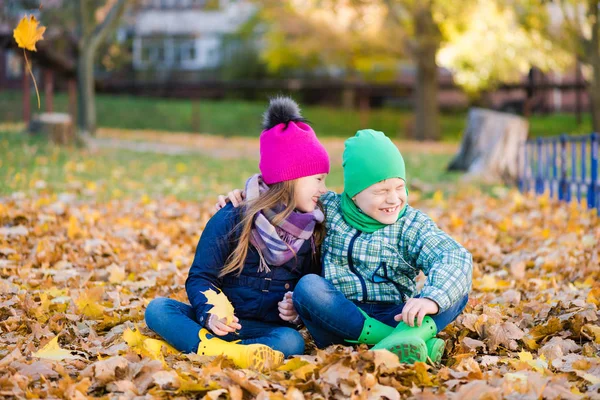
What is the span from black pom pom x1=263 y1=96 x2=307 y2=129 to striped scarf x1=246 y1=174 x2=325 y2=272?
0.40m

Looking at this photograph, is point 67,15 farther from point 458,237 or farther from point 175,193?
point 458,237

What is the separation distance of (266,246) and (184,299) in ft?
3.28

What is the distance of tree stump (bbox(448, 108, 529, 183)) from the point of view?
11867 mm

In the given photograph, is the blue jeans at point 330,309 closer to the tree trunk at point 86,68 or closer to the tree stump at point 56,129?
the tree stump at point 56,129

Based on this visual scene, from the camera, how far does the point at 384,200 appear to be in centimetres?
347

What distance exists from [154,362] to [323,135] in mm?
21455

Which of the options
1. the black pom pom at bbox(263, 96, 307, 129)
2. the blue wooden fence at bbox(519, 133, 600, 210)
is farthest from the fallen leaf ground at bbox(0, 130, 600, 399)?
the blue wooden fence at bbox(519, 133, 600, 210)

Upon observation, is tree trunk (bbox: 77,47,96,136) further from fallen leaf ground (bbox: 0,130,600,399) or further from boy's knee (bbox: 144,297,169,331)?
boy's knee (bbox: 144,297,169,331)

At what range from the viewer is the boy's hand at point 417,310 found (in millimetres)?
3119

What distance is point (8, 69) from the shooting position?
33.8 meters

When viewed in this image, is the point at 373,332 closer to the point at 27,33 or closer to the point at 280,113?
the point at 280,113

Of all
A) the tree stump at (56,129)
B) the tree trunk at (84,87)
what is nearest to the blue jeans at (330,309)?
the tree stump at (56,129)

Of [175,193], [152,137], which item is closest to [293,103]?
[175,193]

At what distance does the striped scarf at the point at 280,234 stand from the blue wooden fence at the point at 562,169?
5.26 metres
